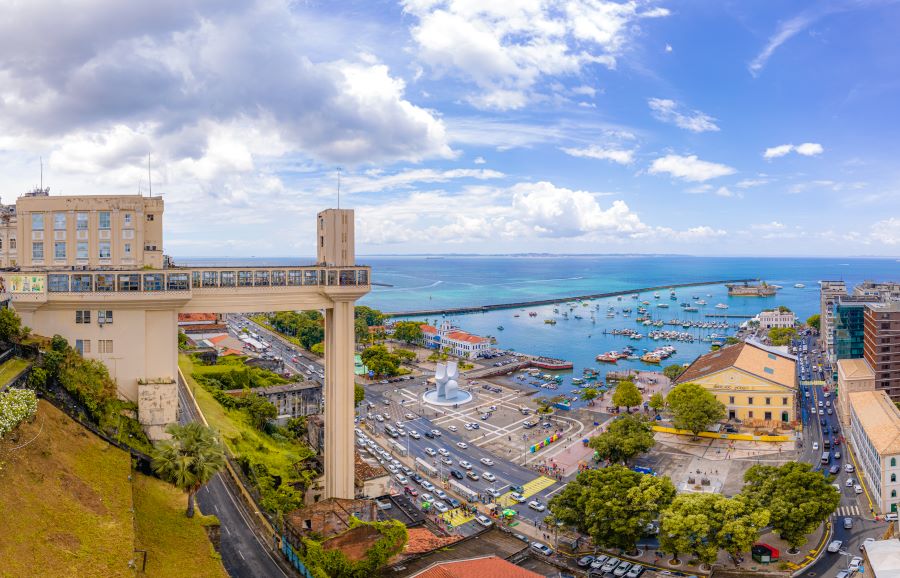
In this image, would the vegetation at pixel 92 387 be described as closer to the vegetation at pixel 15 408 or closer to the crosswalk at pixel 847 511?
the vegetation at pixel 15 408

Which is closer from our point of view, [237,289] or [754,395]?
[237,289]

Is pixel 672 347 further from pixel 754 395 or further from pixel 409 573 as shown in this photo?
pixel 409 573

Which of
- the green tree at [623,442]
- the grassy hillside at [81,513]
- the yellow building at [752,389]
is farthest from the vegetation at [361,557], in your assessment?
the yellow building at [752,389]

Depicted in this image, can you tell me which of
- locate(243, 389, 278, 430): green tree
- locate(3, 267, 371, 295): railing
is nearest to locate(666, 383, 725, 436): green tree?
locate(3, 267, 371, 295): railing

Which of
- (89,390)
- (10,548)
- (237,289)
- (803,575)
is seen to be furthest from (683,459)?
(10,548)

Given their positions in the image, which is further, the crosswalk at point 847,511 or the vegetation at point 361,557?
the crosswalk at point 847,511

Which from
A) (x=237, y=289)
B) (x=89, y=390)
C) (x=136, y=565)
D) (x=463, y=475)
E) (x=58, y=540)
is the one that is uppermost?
(x=237, y=289)
